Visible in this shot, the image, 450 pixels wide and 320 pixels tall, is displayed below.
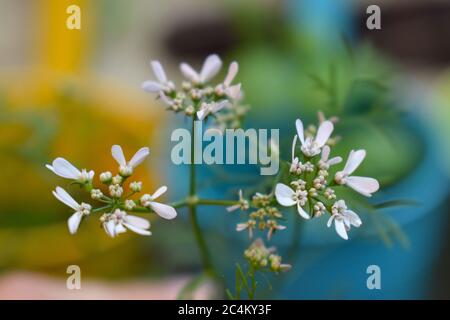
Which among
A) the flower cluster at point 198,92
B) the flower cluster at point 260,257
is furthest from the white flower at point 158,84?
the flower cluster at point 260,257

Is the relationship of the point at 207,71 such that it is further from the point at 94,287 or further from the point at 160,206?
the point at 94,287

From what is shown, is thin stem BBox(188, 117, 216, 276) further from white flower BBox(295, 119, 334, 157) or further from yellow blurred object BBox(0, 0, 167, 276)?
yellow blurred object BBox(0, 0, 167, 276)

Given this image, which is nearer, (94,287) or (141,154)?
(141,154)

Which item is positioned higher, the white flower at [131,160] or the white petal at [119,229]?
the white flower at [131,160]

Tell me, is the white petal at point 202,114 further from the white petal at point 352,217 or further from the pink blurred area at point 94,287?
the pink blurred area at point 94,287

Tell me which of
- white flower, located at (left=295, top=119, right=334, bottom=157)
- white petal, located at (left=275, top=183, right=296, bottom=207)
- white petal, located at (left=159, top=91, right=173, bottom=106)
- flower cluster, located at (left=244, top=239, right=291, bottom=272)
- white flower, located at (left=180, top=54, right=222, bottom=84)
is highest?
white flower, located at (left=180, top=54, right=222, bottom=84)

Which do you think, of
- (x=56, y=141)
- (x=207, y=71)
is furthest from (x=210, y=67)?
(x=56, y=141)

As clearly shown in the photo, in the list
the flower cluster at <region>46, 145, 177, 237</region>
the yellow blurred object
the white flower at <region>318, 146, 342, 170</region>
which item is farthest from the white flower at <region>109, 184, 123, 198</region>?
the yellow blurred object
